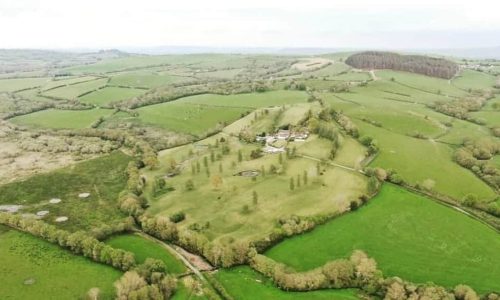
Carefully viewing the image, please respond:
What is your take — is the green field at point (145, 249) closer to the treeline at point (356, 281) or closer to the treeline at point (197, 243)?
the treeline at point (197, 243)

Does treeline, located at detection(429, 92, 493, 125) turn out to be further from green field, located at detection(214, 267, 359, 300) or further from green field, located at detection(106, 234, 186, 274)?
green field, located at detection(106, 234, 186, 274)

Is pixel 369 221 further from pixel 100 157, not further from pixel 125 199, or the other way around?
pixel 100 157

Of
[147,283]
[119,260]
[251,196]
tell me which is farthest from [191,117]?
[147,283]

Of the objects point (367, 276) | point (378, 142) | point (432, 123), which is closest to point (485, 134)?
point (432, 123)

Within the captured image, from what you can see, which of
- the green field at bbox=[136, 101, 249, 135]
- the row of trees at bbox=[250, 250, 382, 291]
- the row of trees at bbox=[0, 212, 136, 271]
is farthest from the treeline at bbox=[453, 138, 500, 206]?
the green field at bbox=[136, 101, 249, 135]

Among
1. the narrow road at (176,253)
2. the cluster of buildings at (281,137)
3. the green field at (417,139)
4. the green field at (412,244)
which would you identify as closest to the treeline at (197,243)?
the narrow road at (176,253)

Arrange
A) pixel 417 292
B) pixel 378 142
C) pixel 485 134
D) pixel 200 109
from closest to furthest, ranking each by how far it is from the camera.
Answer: pixel 417 292
pixel 378 142
pixel 485 134
pixel 200 109
